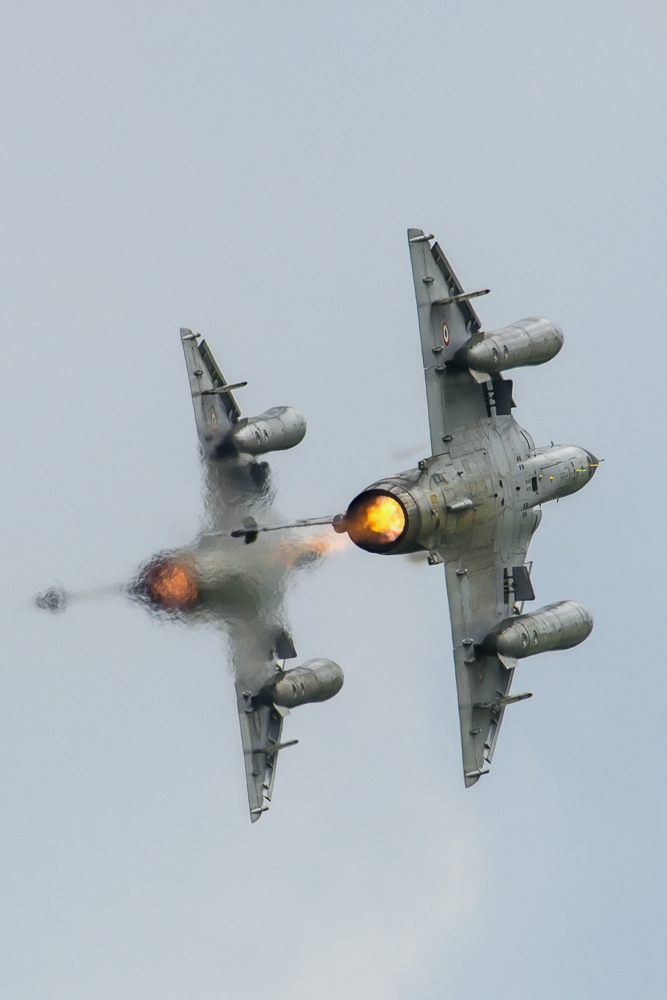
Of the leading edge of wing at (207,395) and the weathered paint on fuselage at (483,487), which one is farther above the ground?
the leading edge of wing at (207,395)

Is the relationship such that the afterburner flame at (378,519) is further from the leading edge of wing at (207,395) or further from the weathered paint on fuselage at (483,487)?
the leading edge of wing at (207,395)

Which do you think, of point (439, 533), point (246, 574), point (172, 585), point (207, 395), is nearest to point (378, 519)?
point (439, 533)

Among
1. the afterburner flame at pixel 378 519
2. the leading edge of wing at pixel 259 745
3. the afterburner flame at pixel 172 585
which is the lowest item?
the leading edge of wing at pixel 259 745

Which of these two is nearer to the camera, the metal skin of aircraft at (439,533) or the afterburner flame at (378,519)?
the afterburner flame at (378,519)

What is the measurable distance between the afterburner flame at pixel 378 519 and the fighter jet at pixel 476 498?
18mm

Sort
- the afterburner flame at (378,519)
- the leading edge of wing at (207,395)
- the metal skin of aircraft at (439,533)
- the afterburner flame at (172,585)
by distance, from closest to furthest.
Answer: the afterburner flame at (378,519) → the metal skin of aircraft at (439,533) → the afterburner flame at (172,585) → the leading edge of wing at (207,395)

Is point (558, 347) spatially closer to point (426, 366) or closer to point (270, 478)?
point (426, 366)

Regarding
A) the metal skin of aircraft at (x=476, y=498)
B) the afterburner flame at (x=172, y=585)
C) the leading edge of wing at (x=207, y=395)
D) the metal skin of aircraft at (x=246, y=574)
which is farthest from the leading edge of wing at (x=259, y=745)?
the leading edge of wing at (x=207, y=395)

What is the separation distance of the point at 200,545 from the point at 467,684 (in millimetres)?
5793

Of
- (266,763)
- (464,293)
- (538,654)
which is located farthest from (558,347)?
(266,763)

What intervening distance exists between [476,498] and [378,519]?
263 cm

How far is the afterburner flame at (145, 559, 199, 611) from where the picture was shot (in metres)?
50.5

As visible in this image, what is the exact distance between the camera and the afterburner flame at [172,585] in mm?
50469

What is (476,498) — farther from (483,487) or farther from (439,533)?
(439,533)
